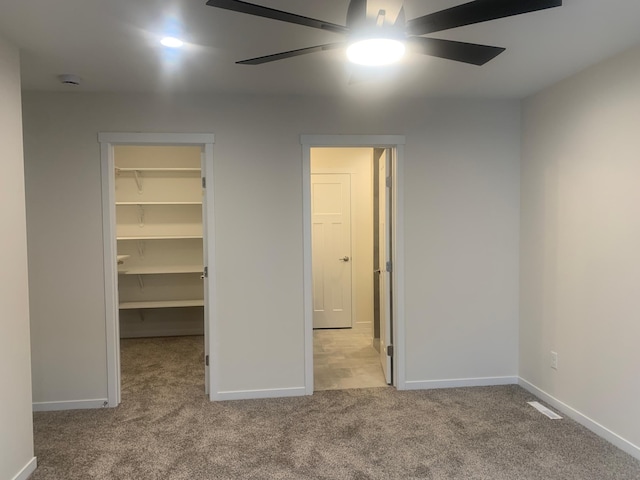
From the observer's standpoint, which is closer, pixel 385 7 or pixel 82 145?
pixel 385 7

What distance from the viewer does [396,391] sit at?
3459 mm

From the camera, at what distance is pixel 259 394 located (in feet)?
11.0

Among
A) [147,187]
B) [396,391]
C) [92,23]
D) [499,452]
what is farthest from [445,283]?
[147,187]

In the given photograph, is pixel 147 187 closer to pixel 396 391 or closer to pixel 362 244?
pixel 362 244

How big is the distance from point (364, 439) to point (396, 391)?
83cm

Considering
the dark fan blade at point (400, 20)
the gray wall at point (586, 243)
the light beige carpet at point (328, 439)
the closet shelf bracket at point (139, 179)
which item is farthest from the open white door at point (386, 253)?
the closet shelf bracket at point (139, 179)

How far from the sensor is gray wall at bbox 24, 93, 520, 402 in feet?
10.3

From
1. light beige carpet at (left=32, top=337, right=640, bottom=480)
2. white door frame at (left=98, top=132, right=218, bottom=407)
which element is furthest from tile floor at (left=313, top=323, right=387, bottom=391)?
white door frame at (left=98, top=132, right=218, bottom=407)

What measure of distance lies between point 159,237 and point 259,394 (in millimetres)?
2497

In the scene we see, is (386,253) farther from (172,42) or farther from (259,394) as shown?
(172,42)

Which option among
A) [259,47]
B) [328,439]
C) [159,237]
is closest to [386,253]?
[328,439]

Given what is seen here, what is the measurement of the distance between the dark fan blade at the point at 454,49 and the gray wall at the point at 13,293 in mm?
2051

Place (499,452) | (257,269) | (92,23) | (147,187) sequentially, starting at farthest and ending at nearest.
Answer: (147,187) < (257,269) < (499,452) < (92,23)

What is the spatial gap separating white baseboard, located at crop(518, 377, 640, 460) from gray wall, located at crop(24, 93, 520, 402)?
25 centimetres
